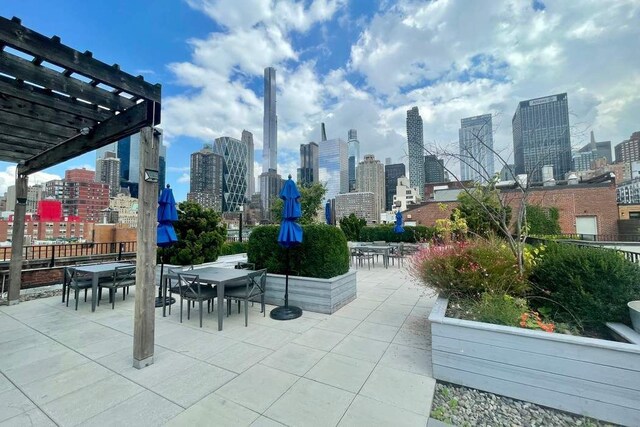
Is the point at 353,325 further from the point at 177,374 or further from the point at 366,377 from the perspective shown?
the point at 177,374

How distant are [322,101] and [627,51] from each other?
40.3ft

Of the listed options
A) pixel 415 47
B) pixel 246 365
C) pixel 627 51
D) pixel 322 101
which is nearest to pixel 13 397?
pixel 246 365

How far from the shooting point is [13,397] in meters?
2.20

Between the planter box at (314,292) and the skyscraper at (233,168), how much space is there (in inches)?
1772

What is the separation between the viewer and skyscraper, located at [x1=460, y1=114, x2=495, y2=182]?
13.2ft

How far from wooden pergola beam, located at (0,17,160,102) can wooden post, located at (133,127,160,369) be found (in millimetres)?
446

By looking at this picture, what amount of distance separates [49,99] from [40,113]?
47cm

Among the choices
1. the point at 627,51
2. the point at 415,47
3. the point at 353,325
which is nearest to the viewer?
the point at 353,325

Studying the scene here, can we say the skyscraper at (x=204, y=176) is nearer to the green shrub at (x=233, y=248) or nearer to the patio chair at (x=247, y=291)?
the green shrub at (x=233, y=248)

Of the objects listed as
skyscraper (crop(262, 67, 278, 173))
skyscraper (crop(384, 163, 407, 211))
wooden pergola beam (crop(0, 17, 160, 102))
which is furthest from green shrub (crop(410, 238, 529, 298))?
skyscraper (crop(262, 67, 278, 173))

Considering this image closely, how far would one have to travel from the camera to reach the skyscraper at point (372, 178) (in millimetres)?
73000

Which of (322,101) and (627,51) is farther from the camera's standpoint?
(322,101)

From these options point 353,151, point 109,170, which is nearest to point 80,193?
point 109,170

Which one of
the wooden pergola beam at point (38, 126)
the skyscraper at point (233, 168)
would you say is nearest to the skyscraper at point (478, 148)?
the wooden pergola beam at point (38, 126)
